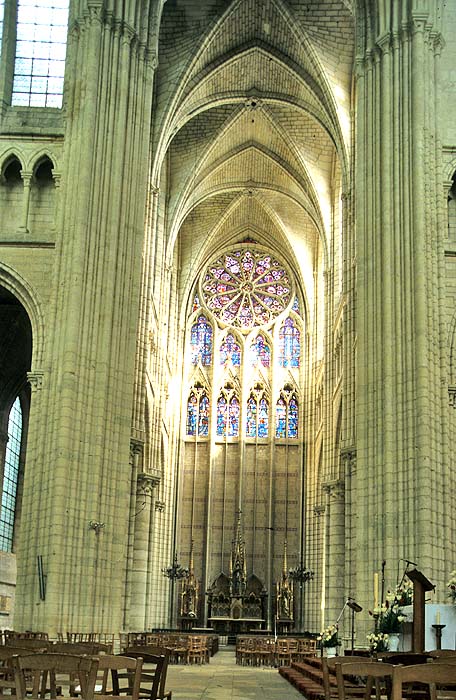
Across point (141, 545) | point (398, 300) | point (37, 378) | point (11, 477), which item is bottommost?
point (141, 545)

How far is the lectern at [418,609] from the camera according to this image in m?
16.1

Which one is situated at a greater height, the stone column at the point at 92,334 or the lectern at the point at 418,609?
the stone column at the point at 92,334

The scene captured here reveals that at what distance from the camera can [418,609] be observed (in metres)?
16.4

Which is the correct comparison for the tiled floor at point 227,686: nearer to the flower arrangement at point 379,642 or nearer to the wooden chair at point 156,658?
the flower arrangement at point 379,642

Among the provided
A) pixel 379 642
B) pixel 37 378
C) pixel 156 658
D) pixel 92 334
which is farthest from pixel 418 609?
pixel 37 378

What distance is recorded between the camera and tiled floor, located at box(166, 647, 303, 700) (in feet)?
53.8

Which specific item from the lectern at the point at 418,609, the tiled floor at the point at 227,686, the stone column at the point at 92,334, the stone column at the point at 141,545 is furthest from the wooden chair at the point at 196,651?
the lectern at the point at 418,609

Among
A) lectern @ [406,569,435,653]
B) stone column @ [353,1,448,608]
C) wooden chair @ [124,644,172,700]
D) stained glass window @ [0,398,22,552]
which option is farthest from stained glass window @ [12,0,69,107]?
wooden chair @ [124,644,172,700]

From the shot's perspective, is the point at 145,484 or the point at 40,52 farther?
the point at 145,484

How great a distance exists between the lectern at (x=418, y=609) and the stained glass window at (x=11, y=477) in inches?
975

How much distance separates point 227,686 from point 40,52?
20.8 meters

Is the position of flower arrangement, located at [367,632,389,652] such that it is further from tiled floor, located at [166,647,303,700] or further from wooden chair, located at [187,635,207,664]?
wooden chair, located at [187,635,207,664]

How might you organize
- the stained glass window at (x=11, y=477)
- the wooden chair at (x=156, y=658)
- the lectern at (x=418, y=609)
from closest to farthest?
the wooden chair at (x=156, y=658), the lectern at (x=418, y=609), the stained glass window at (x=11, y=477)

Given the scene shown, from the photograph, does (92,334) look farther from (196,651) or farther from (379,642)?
(379,642)
